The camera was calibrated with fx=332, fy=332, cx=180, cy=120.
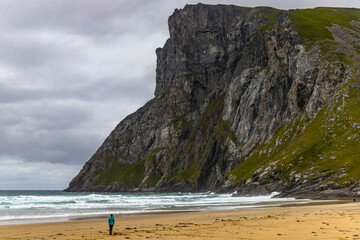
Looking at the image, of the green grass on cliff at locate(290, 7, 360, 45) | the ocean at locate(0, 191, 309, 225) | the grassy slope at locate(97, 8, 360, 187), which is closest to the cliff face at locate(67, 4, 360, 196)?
the grassy slope at locate(97, 8, 360, 187)

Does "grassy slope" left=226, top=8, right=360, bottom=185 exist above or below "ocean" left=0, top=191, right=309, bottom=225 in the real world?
above

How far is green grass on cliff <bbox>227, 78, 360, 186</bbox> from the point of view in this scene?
74431mm

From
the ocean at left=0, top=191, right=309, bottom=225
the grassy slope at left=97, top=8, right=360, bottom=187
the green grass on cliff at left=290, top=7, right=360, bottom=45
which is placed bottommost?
the ocean at left=0, top=191, right=309, bottom=225

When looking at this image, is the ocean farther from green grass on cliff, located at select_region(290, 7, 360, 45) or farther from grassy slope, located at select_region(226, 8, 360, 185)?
green grass on cliff, located at select_region(290, 7, 360, 45)

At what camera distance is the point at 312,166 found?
8062 cm

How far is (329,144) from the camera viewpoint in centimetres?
8481

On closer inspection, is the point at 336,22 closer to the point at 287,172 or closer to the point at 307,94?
the point at 307,94

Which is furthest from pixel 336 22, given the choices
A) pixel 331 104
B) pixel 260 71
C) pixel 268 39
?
pixel 331 104

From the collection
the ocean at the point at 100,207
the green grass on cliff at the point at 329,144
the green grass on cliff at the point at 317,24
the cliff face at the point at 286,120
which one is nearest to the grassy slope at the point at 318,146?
the green grass on cliff at the point at 329,144

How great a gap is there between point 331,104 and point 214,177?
7022cm

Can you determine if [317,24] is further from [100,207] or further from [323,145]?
[100,207]

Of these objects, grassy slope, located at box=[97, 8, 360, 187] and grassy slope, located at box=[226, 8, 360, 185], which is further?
grassy slope, located at box=[97, 8, 360, 187]

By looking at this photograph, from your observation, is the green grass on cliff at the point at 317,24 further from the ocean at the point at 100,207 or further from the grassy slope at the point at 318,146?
the ocean at the point at 100,207

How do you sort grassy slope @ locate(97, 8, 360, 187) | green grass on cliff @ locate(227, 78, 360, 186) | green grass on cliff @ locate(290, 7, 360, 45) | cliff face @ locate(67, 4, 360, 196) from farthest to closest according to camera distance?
1. green grass on cliff @ locate(290, 7, 360, 45)
2. cliff face @ locate(67, 4, 360, 196)
3. grassy slope @ locate(97, 8, 360, 187)
4. green grass on cliff @ locate(227, 78, 360, 186)
